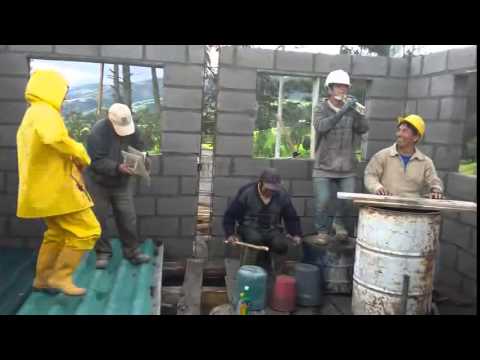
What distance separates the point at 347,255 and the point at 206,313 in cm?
138

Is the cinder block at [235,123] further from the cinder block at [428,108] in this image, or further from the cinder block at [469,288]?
the cinder block at [469,288]

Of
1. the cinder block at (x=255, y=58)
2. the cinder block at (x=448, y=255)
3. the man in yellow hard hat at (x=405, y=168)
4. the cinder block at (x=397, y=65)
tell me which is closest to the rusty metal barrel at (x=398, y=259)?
the man in yellow hard hat at (x=405, y=168)

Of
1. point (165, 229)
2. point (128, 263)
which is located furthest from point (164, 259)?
point (128, 263)

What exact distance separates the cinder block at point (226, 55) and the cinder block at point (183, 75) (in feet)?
0.78

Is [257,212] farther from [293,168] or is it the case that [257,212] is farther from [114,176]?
[114,176]

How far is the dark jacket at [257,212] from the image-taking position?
3.97m

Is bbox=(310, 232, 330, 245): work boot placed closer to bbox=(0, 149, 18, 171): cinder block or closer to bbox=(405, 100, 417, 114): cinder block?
bbox=(405, 100, 417, 114): cinder block

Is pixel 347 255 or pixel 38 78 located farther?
pixel 347 255

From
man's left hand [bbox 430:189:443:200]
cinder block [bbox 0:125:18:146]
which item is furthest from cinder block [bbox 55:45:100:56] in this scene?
man's left hand [bbox 430:189:443:200]

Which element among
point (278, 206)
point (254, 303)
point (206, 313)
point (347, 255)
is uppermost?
point (278, 206)

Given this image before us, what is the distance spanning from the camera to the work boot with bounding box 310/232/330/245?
4055 mm

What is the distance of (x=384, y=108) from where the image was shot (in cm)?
491

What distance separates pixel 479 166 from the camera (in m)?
3.73

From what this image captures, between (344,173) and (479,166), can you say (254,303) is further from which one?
(479,166)
